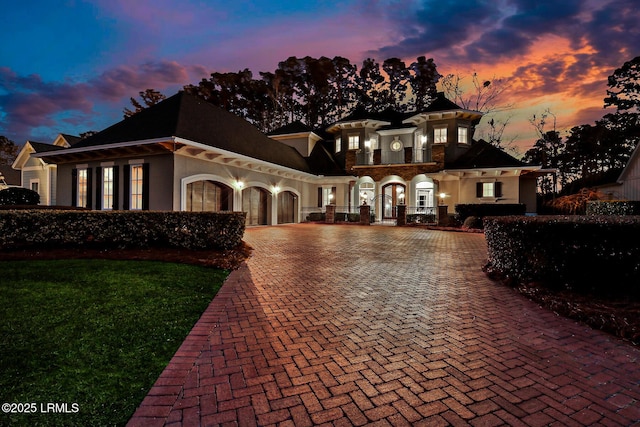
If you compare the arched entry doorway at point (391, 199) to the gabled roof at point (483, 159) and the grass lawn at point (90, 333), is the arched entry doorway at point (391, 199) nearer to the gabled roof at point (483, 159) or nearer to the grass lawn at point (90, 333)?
the gabled roof at point (483, 159)

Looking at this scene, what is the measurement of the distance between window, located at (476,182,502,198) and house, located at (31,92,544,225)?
68mm

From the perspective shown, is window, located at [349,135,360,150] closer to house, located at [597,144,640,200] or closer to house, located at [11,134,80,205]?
house, located at [597,144,640,200]

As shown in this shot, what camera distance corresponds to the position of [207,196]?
13930 millimetres

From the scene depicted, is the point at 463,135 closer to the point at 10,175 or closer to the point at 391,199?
the point at 391,199

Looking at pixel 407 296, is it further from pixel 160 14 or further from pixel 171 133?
pixel 160 14

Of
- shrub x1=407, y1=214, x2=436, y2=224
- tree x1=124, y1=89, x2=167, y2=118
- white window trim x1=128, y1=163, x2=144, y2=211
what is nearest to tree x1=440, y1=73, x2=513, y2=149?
shrub x1=407, y1=214, x2=436, y2=224

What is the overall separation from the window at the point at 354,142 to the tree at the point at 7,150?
2263 inches

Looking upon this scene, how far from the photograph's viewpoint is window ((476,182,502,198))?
19844mm

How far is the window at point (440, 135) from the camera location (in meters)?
21.9

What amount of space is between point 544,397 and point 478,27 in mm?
18147

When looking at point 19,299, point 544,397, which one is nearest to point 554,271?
point 544,397

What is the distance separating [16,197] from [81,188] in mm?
2729

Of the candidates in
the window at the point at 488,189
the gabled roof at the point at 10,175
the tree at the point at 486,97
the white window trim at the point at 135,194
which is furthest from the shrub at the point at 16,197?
the tree at the point at 486,97

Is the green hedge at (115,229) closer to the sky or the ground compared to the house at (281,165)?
closer to the ground
